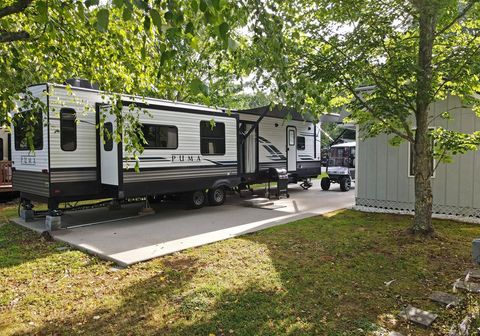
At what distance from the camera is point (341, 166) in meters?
15.8

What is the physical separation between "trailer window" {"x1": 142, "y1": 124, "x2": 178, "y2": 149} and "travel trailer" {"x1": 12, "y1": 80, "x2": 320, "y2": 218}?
0.08 feet

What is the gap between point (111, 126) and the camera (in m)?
8.26

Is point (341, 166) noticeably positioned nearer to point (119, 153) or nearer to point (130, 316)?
point (119, 153)

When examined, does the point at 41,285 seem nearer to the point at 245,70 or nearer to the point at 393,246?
the point at 245,70

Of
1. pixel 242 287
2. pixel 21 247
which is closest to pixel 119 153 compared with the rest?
pixel 21 247

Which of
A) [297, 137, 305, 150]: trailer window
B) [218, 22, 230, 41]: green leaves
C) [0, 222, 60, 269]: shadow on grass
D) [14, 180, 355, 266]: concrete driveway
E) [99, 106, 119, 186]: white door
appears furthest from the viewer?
[297, 137, 305, 150]: trailer window

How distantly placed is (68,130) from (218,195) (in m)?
4.74

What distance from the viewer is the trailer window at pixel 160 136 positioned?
8.74 meters

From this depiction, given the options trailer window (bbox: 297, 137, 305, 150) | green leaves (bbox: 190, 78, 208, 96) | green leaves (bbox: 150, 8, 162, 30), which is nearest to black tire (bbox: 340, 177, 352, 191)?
trailer window (bbox: 297, 137, 305, 150)

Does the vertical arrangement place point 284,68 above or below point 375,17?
below

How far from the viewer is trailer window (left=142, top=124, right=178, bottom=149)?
874 cm

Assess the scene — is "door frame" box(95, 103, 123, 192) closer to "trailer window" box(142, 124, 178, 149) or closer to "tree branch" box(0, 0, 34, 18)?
"trailer window" box(142, 124, 178, 149)

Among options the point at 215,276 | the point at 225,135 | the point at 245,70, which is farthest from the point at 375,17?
the point at 225,135

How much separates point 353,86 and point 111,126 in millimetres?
5343
